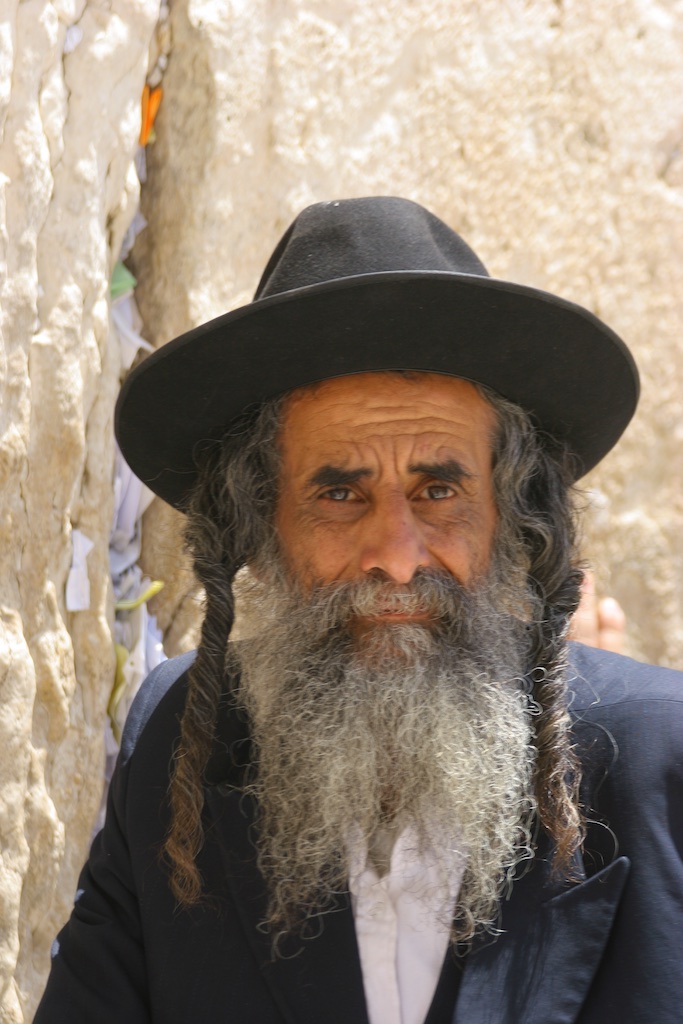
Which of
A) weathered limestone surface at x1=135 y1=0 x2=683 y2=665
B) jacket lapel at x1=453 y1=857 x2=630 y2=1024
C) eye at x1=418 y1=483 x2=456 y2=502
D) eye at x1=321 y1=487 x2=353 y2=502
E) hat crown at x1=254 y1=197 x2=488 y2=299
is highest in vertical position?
weathered limestone surface at x1=135 y1=0 x2=683 y2=665

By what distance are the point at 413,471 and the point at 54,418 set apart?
1.06m

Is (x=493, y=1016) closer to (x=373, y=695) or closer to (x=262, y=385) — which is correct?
(x=373, y=695)

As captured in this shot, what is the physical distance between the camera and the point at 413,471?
247 cm

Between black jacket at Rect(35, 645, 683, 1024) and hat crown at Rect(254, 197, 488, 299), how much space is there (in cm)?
100

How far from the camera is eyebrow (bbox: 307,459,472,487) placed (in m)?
2.47

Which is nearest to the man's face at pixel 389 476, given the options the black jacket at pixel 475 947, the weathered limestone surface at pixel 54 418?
the black jacket at pixel 475 947

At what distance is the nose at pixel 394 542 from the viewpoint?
2.36m

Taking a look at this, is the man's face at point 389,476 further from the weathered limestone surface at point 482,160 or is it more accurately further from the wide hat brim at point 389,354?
the weathered limestone surface at point 482,160

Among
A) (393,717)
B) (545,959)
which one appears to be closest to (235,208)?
(393,717)

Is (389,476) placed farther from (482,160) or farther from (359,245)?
(482,160)

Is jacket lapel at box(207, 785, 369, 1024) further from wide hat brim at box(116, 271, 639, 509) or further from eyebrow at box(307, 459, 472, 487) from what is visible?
wide hat brim at box(116, 271, 639, 509)

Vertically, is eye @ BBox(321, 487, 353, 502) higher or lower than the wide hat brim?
lower

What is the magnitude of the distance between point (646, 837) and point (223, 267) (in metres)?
2.20

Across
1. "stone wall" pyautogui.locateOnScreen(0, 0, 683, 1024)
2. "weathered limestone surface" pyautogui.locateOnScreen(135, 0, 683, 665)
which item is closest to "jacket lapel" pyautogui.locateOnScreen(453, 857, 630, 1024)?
"stone wall" pyautogui.locateOnScreen(0, 0, 683, 1024)
